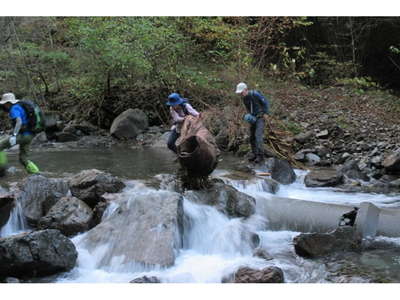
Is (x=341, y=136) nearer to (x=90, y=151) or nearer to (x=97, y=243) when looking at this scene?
(x=90, y=151)

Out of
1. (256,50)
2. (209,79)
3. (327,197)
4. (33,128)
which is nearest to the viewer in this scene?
(33,128)

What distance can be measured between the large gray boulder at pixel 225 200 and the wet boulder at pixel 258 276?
1.80 metres

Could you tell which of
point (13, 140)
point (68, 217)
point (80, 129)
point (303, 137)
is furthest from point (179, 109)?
point (80, 129)

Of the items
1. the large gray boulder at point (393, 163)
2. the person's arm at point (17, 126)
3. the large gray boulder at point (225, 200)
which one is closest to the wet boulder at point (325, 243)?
the large gray boulder at point (225, 200)

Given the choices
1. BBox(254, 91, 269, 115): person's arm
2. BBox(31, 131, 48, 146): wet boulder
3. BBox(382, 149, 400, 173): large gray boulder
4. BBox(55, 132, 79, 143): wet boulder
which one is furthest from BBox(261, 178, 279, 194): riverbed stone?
BBox(31, 131, 48, 146): wet boulder

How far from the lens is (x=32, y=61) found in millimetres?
15312

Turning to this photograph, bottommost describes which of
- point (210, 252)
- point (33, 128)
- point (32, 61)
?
point (210, 252)

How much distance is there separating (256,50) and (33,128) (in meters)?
7.48

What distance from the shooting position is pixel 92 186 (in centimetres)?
691

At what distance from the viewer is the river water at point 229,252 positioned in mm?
5152

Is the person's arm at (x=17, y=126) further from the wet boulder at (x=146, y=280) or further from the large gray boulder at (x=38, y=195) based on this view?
the wet boulder at (x=146, y=280)

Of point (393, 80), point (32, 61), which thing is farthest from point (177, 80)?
point (393, 80)

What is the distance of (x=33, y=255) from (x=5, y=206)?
4.30 feet

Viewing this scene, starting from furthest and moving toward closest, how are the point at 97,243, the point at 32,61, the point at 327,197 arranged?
1. the point at 32,61
2. the point at 327,197
3. the point at 97,243
